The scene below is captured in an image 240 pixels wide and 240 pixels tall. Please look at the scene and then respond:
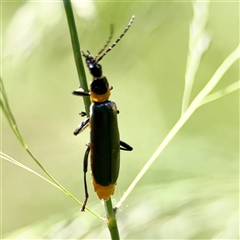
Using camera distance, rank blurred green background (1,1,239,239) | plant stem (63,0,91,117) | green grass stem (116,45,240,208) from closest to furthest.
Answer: plant stem (63,0,91,117)
green grass stem (116,45,240,208)
blurred green background (1,1,239,239)

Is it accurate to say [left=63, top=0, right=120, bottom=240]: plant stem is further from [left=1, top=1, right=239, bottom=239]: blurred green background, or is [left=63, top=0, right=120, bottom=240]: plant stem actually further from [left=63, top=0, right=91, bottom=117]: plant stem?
[left=1, top=1, right=239, bottom=239]: blurred green background

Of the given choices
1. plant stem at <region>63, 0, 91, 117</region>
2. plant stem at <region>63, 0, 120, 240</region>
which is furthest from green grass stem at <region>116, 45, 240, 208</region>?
plant stem at <region>63, 0, 91, 117</region>

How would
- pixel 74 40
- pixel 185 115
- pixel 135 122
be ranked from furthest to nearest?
pixel 135 122
pixel 185 115
pixel 74 40

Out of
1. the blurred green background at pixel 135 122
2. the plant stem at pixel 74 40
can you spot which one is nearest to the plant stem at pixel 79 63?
the plant stem at pixel 74 40

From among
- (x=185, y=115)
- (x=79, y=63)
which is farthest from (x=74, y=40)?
(x=185, y=115)

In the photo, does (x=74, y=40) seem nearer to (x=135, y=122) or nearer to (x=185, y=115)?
(x=185, y=115)

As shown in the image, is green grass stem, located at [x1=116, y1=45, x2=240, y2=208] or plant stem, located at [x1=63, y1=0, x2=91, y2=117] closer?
plant stem, located at [x1=63, y1=0, x2=91, y2=117]

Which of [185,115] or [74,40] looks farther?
[185,115]

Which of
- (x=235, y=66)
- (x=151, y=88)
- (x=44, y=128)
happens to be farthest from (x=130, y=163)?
(x=44, y=128)

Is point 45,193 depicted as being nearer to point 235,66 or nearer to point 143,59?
point 143,59
